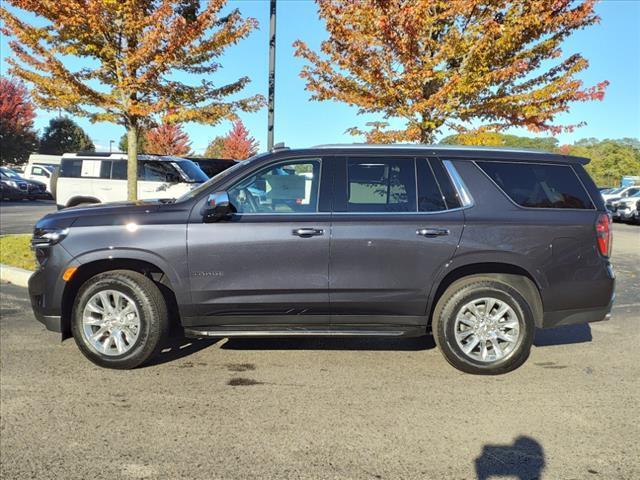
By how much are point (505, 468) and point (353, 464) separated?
2.74 ft

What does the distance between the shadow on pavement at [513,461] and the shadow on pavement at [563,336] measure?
80.3 inches

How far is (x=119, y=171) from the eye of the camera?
13.0m

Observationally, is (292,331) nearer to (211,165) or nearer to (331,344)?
Result: (331,344)

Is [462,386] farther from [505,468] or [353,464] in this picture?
[353,464]

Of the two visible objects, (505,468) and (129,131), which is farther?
(129,131)

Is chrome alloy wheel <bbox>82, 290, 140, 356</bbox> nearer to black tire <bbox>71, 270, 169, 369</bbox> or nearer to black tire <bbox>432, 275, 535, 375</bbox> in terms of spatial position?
black tire <bbox>71, 270, 169, 369</bbox>

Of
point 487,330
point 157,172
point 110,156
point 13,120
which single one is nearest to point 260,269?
point 487,330

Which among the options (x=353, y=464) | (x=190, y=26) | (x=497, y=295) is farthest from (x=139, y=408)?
(x=190, y=26)

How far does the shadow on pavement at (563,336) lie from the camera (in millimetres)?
4898

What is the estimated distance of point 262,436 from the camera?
10.2ft

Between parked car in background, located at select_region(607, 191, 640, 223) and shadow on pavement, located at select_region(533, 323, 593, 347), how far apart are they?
1805cm

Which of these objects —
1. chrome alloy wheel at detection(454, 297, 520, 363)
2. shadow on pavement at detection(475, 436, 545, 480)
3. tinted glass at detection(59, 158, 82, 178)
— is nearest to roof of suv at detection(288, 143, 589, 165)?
chrome alloy wheel at detection(454, 297, 520, 363)

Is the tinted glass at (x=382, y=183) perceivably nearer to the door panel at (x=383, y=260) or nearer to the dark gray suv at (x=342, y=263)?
the dark gray suv at (x=342, y=263)

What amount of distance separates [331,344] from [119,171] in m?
10.1
